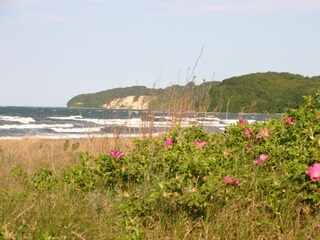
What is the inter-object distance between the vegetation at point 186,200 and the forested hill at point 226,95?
128cm

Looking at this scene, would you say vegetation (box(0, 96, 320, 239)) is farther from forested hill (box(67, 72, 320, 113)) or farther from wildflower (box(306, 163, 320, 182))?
forested hill (box(67, 72, 320, 113))

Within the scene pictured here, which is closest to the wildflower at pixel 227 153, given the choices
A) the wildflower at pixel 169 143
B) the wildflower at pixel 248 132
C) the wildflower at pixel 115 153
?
the wildflower at pixel 169 143

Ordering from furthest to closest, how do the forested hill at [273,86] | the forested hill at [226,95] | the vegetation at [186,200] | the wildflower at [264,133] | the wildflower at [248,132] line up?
1. the forested hill at [273,86]
2. the forested hill at [226,95]
3. the wildflower at [248,132]
4. the wildflower at [264,133]
5. the vegetation at [186,200]

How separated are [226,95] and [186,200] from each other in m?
28.3

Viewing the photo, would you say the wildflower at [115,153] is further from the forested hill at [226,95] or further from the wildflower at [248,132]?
the forested hill at [226,95]

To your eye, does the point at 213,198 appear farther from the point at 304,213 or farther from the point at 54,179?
the point at 54,179

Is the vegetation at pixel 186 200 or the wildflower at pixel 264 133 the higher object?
the wildflower at pixel 264 133

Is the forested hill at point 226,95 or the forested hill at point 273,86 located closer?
the forested hill at point 226,95

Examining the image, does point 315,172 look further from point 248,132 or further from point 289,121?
point 248,132

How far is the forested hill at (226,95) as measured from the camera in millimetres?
6977

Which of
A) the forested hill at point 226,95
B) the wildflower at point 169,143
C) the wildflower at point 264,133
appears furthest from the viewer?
the forested hill at point 226,95

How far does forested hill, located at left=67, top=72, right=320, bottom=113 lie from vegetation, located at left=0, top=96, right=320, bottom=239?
4.21 ft

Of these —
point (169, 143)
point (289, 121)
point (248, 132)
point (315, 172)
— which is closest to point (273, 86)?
point (248, 132)

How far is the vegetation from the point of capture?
111 inches
